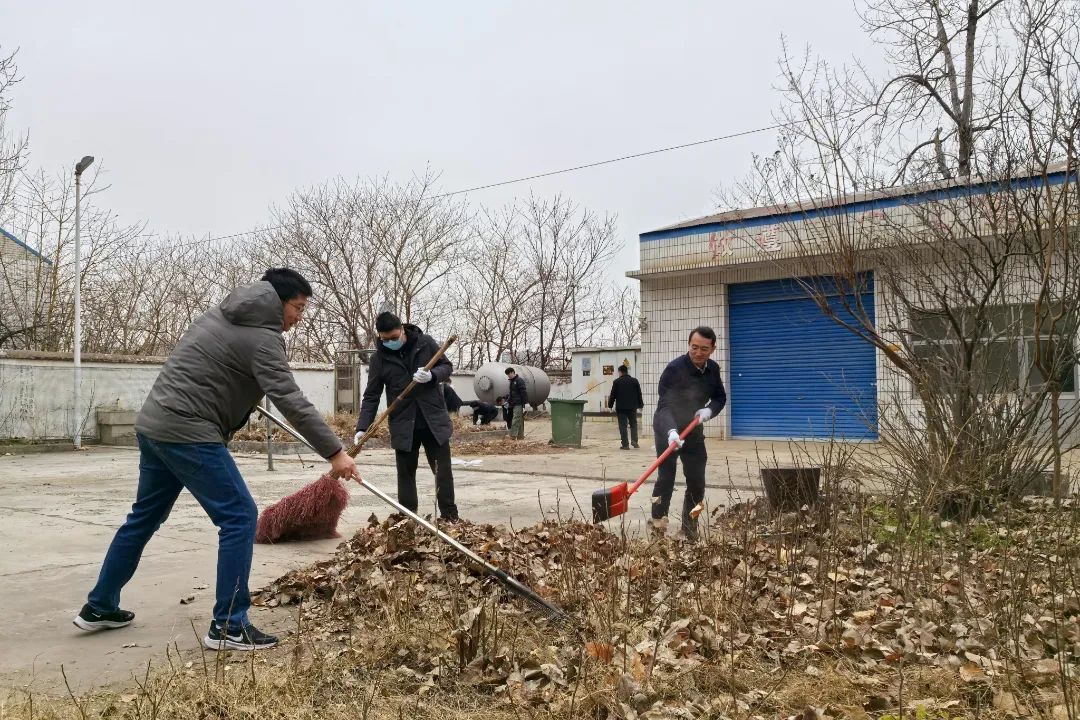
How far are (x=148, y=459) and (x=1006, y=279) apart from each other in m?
5.86

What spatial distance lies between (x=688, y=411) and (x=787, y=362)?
11205mm

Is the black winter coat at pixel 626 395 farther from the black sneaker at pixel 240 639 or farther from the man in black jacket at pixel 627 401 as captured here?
the black sneaker at pixel 240 639

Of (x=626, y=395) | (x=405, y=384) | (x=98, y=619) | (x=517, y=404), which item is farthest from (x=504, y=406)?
(x=98, y=619)

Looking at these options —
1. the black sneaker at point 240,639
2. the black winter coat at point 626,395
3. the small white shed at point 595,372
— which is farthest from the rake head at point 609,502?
the small white shed at point 595,372

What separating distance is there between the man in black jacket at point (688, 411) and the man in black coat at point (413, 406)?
1517 mm

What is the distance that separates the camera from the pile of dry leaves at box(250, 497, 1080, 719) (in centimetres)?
304

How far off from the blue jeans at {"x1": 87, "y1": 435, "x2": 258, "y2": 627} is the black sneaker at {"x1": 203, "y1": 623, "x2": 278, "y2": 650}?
41 millimetres

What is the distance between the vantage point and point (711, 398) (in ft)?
22.1

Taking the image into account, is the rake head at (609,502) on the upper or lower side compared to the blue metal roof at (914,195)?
lower

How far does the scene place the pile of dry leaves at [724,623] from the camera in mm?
3045

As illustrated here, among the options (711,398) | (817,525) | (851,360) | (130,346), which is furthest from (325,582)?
(130,346)

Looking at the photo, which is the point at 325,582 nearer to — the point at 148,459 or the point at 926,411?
the point at 148,459

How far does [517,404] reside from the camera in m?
20.4

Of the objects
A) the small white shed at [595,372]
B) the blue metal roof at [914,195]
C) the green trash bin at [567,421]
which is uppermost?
the blue metal roof at [914,195]
